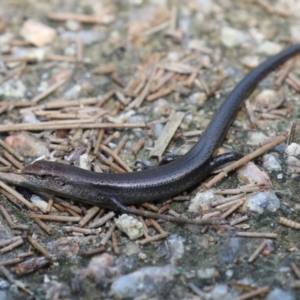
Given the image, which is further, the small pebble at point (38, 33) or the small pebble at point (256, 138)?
the small pebble at point (38, 33)

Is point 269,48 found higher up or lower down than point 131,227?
higher up

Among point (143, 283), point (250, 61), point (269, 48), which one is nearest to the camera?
point (143, 283)

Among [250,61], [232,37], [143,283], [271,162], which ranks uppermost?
[232,37]

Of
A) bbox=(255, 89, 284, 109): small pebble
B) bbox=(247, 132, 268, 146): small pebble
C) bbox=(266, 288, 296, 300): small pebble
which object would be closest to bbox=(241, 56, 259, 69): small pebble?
bbox=(255, 89, 284, 109): small pebble

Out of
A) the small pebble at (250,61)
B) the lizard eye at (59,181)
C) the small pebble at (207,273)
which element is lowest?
the small pebble at (207,273)

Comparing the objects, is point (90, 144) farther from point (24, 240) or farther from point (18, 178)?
point (24, 240)

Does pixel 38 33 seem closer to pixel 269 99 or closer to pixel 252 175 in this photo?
pixel 269 99

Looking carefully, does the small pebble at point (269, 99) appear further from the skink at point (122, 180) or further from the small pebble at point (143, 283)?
the small pebble at point (143, 283)

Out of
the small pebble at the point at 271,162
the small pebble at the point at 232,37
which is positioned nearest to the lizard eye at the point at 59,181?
the small pebble at the point at 271,162

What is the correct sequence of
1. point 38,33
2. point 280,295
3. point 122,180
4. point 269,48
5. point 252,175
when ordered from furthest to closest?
1. point 38,33
2. point 269,48
3. point 252,175
4. point 122,180
5. point 280,295

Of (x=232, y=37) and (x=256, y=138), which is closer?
(x=256, y=138)

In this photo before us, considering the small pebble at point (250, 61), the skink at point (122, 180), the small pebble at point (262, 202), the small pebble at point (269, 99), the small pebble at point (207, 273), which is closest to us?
the small pebble at point (207, 273)

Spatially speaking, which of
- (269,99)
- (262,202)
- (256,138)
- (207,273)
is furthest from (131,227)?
(269,99)
